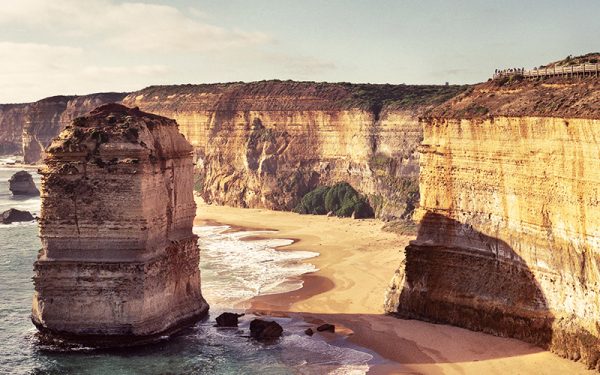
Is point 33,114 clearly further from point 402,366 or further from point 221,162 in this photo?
point 402,366

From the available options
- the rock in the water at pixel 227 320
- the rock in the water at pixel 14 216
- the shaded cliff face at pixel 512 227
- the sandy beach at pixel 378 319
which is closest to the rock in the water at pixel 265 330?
the rock in the water at pixel 227 320

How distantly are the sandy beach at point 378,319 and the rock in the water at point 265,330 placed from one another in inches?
105

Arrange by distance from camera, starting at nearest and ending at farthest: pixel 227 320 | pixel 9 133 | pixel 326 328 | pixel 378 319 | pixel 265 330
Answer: pixel 265 330
pixel 326 328
pixel 227 320
pixel 378 319
pixel 9 133

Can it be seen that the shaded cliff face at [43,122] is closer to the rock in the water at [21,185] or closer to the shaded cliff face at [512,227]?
the rock in the water at [21,185]

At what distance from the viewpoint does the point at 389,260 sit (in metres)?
45.3

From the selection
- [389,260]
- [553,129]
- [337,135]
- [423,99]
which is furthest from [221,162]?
[553,129]

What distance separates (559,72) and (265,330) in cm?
1620

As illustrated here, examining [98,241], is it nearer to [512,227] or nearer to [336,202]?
[512,227]

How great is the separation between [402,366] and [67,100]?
11717 cm

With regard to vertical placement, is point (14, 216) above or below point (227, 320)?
above

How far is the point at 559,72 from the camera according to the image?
30672 mm

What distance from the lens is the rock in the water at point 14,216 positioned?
6266cm

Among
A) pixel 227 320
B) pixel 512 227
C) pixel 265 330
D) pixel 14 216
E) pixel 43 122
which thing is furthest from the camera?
pixel 43 122

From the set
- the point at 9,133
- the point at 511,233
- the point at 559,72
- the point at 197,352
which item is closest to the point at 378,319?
the point at 511,233
